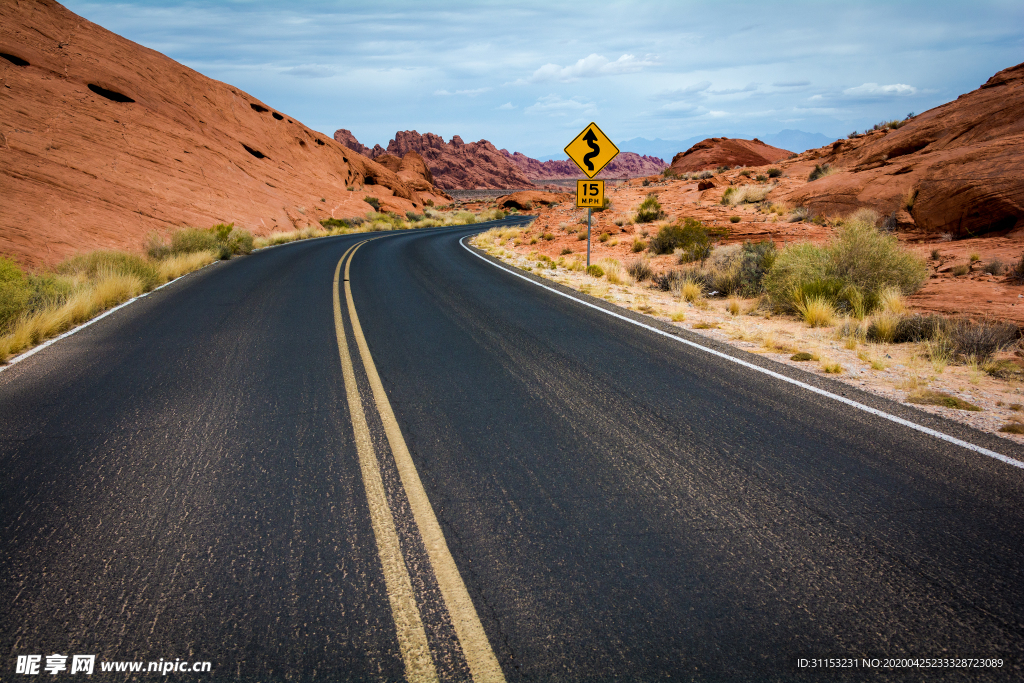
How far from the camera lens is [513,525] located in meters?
3.16

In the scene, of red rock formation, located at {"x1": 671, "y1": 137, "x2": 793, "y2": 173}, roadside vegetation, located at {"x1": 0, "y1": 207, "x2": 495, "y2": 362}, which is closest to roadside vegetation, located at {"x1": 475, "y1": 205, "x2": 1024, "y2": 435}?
roadside vegetation, located at {"x1": 0, "y1": 207, "x2": 495, "y2": 362}

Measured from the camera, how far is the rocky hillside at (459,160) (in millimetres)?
153625

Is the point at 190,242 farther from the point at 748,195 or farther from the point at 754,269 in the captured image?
the point at 748,195

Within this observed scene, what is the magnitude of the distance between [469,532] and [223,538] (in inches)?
55.2

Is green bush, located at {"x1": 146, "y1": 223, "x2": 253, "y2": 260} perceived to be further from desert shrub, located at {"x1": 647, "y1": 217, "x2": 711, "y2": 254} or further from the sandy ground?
desert shrub, located at {"x1": 647, "y1": 217, "x2": 711, "y2": 254}

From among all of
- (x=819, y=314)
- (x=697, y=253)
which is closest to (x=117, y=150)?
(x=697, y=253)

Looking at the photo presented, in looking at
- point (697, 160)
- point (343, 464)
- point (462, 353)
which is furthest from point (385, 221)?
point (343, 464)

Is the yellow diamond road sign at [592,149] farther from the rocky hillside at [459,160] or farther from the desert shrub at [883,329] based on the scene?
the rocky hillside at [459,160]

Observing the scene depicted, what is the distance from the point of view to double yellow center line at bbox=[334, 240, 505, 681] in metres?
2.21

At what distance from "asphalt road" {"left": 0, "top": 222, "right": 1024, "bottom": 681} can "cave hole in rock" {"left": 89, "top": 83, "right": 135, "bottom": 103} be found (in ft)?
111

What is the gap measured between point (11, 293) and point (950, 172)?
67.5 ft

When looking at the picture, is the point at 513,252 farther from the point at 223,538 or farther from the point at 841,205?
the point at 223,538

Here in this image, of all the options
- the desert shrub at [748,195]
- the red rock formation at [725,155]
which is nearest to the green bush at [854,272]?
the desert shrub at [748,195]

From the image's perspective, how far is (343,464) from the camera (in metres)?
3.97
